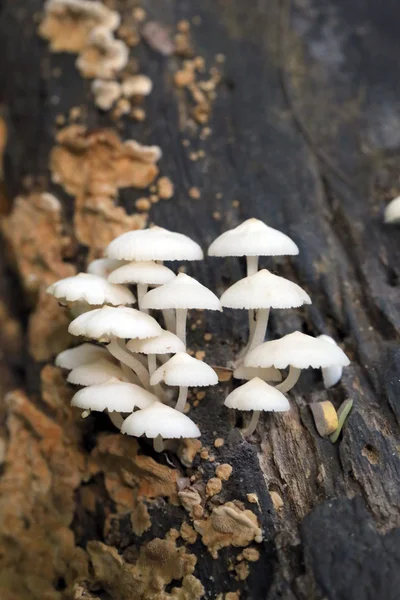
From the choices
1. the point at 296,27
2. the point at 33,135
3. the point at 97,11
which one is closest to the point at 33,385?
the point at 33,135

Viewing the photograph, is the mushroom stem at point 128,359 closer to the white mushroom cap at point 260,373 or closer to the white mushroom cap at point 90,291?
the white mushroom cap at point 90,291

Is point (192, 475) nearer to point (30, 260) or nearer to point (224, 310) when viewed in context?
point (224, 310)

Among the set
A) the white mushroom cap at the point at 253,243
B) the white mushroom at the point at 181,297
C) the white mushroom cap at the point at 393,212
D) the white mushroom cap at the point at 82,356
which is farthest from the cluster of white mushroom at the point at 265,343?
the white mushroom cap at the point at 393,212

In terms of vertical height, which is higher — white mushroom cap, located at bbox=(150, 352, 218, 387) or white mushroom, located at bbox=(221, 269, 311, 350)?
white mushroom, located at bbox=(221, 269, 311, 350)

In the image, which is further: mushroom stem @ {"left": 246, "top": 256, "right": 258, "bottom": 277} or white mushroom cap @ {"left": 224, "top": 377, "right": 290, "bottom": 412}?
mushroom stem @ {"left": 246, "top": 256, "right": 258, "bottom": 277}

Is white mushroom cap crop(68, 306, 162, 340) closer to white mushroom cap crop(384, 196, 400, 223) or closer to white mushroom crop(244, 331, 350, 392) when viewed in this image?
white mushroom crop(244, 331, 350, 392)

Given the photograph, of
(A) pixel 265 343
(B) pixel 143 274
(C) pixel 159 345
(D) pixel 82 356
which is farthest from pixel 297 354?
(D) pixel 82 356

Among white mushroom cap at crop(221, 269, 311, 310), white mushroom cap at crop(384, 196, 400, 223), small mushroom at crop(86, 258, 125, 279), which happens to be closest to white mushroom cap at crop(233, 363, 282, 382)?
white mushroom cap at crop(221, 269, 311, 310)
